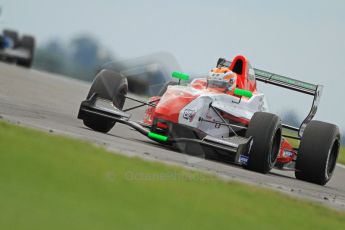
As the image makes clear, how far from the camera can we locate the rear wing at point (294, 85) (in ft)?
55.3

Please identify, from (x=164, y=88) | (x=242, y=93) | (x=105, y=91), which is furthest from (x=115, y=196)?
(x=164, y=88)

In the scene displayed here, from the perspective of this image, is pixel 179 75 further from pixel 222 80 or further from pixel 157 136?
pixel 157 136

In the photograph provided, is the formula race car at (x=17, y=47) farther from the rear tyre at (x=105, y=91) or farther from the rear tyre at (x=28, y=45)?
the rear tyre at (x=105, y=91)

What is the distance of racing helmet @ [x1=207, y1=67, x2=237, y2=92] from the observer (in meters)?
15.7

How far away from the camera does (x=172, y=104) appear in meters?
14.5

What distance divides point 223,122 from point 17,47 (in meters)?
25.5

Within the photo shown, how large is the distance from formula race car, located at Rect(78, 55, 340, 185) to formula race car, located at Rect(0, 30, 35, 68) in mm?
22708

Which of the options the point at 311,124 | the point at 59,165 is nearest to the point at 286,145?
the point at 311,124

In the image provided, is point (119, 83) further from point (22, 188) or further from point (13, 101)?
point (22, 188)

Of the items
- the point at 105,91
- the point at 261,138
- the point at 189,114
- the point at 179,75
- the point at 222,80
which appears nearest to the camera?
the point at 261,138

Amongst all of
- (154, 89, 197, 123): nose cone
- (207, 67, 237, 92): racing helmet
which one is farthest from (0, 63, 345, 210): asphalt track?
(207, 67, 237, 92): racing helmet

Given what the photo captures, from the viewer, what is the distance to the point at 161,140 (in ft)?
47.0

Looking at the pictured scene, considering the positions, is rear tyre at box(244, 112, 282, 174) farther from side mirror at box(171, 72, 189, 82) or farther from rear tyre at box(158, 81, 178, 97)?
rear tyre at box(158, 81, 178, 97)

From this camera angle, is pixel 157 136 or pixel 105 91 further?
pixel 105 91
